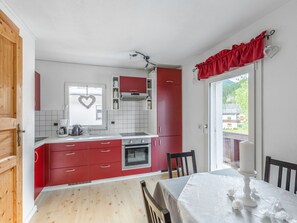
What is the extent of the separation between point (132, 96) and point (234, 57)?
2.03 meters

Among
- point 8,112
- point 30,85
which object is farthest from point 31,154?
point 30,85

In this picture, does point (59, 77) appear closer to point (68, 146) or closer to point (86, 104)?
point (86, 104)

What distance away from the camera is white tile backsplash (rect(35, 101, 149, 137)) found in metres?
3.18

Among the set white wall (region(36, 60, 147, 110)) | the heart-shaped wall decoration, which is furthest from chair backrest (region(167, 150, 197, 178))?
the heart-shaped wall decoration

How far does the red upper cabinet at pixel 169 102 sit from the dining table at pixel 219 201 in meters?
1.95

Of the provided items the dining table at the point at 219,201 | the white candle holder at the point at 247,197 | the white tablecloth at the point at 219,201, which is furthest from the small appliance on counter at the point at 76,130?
the white candle holder at the point at 247,197

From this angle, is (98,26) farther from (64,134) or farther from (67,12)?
(64,134)

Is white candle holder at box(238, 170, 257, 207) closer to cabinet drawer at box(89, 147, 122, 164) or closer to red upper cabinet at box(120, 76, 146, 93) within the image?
cabinet drawer at box(89, 147, 122, 164)

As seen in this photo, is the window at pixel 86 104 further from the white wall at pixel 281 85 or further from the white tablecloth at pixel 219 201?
the white wall at pixel 281 85

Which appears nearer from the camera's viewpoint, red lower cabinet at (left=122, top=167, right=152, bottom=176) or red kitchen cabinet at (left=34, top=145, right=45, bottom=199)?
red kitchen cabinet at (left=34, top=145, right=45, bottom=199)

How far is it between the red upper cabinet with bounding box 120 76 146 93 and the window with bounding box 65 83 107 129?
526 mm

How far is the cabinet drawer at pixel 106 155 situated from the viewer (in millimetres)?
2941

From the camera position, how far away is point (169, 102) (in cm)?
346

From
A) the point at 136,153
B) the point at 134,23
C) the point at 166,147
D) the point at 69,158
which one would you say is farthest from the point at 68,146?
the point at 134,23
